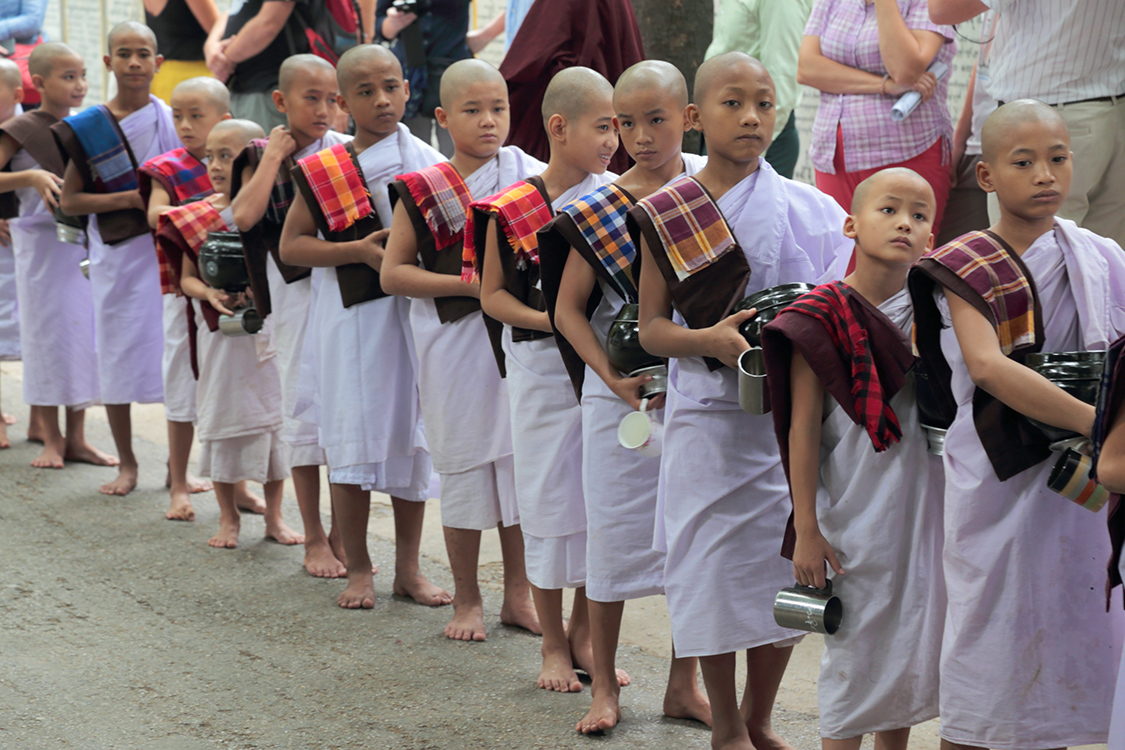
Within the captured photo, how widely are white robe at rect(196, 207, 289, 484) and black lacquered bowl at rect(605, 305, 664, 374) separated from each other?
8.33 ft

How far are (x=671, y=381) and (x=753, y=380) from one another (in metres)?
0.46

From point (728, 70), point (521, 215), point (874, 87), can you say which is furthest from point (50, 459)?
point (728, 70)

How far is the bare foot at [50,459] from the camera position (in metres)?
6.92

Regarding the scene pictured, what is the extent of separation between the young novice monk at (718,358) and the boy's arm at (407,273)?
117 cm

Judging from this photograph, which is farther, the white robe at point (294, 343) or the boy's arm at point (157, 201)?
the boy's arm at point (157, 201)

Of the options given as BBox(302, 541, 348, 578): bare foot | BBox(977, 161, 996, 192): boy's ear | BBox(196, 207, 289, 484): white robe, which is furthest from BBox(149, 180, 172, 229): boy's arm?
BBox(977, 161, 996, 192): boy's ear

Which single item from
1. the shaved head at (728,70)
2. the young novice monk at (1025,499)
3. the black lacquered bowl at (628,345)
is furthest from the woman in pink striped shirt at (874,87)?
the young novice monk at (1025,499)

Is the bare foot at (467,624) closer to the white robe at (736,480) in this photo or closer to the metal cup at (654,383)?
the white robe at (736,480)

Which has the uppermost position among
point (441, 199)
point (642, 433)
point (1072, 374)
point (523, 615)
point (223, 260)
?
point (441, 199)

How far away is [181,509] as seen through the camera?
240 inches

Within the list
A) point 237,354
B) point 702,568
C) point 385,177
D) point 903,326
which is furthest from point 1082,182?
point 237,354

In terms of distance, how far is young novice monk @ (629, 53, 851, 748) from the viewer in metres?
3.25

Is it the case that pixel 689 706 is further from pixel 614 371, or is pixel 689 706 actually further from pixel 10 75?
pixel 10 75

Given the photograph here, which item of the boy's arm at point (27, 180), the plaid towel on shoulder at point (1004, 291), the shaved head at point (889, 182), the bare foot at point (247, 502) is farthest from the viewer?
the boy's arm at point (27, 180)
